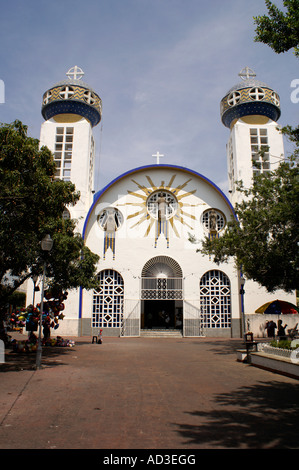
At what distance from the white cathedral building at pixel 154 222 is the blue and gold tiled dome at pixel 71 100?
69mm

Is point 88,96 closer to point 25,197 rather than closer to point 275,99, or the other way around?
point 275,99

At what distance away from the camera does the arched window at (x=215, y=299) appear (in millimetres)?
23625

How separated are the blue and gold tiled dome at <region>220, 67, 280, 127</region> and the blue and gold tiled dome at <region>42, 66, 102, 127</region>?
A: 9.56 meters

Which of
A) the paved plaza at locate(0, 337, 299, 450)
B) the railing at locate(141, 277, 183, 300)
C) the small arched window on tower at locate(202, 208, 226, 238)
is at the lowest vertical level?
the paved plaza at locate(0, 337, 299, 450)

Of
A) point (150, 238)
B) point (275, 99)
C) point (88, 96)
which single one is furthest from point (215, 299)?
point (88, 96)

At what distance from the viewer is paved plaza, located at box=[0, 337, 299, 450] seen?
4570 mm

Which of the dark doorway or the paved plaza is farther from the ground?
the dark doorway

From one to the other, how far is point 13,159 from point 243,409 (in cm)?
753

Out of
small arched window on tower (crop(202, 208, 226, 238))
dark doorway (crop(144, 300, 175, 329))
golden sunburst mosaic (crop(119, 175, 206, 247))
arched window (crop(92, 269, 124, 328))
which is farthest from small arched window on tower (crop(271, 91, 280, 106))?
dark doorway (crop(144, 300, 175, 329))

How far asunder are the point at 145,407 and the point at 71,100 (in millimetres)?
22937

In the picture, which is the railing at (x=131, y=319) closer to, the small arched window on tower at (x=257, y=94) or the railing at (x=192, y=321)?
the railing at (x=192, y=321)

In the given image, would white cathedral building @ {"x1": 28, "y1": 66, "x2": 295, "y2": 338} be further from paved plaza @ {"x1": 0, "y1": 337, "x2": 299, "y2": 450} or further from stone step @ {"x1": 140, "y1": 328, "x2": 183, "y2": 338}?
paved plaza @ {"x1": 0, "y1": 337, "x2": 299, "y2": 450}

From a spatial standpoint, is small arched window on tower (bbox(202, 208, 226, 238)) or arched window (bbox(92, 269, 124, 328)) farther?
small arched window on tower (bbox(202, 208, 226, 238))
